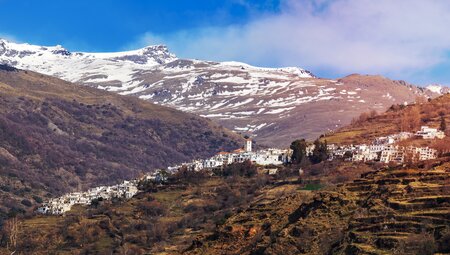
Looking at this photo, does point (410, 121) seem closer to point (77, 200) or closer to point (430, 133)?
point (430, 133)

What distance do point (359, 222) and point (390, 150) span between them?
78.0 metres

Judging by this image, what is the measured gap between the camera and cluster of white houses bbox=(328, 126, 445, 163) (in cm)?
13875

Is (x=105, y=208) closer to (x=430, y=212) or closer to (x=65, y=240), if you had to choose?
(x=65, y=240)

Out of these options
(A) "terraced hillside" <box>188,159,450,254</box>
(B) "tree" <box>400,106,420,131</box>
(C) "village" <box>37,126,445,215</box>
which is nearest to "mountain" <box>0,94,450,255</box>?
(A) "terraced hillside" <box>188,159,450,254</box>

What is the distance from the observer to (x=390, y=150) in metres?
148

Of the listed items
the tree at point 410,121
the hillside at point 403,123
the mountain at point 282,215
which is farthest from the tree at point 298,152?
the tree at point 410,121

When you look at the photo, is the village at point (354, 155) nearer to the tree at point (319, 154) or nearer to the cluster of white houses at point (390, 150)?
the cluster of white houses at point (390, 150)

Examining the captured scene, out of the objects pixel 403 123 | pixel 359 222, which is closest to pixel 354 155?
pixel 403 123

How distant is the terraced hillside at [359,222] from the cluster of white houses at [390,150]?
42.2 metres

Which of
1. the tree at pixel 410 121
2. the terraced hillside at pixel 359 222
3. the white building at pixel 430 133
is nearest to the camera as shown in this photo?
the terraced hillside at pixel 359 222

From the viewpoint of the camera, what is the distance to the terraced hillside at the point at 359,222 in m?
63.9

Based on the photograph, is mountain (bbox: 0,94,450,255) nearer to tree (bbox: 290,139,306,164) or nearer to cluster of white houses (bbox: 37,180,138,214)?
tree (bbox: 290,139,306,164)

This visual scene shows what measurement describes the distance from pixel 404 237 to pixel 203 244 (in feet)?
113

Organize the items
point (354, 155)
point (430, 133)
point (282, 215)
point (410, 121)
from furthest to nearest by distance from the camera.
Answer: point (410, 121) < point (430, 133) < point (354, 155) < point (282, 215)
